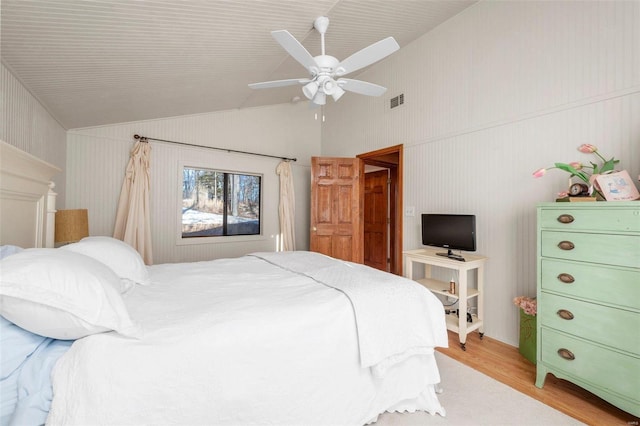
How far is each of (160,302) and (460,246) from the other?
258 centimetres

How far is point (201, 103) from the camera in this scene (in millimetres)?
3539

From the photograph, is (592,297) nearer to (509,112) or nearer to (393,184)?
(509,112)

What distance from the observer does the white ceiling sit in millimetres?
1605

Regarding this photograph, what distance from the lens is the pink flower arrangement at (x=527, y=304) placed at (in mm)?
2195

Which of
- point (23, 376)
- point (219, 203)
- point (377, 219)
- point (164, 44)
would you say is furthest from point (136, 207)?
point (377, 219)

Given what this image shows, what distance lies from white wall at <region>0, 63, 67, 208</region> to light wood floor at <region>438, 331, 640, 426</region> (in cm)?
366

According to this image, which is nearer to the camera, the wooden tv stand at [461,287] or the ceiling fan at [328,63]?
the ceiling fan at [328,63]

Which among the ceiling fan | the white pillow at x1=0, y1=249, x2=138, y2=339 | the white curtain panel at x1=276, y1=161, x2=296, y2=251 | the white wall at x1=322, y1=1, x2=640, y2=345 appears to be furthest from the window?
the white pillow at x1=0, y1=249, x2=138, y2=339

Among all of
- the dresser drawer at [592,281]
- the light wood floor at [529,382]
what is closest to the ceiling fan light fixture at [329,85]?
the dresser drawer at [592,281]

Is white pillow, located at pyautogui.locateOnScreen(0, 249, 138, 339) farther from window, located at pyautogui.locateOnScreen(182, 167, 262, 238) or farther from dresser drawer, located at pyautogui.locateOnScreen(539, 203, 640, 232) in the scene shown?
window, located at pyautogui.locateOnScreen(182, 167, 262, 238)

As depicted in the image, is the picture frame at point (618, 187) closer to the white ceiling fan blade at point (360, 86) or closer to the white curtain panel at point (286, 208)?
the white ceiling fan blade at point (360, 86)

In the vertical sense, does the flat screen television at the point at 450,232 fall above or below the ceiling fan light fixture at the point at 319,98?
below

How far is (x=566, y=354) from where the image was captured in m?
1.77

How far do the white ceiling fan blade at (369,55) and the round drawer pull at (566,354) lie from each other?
7.27 ft
